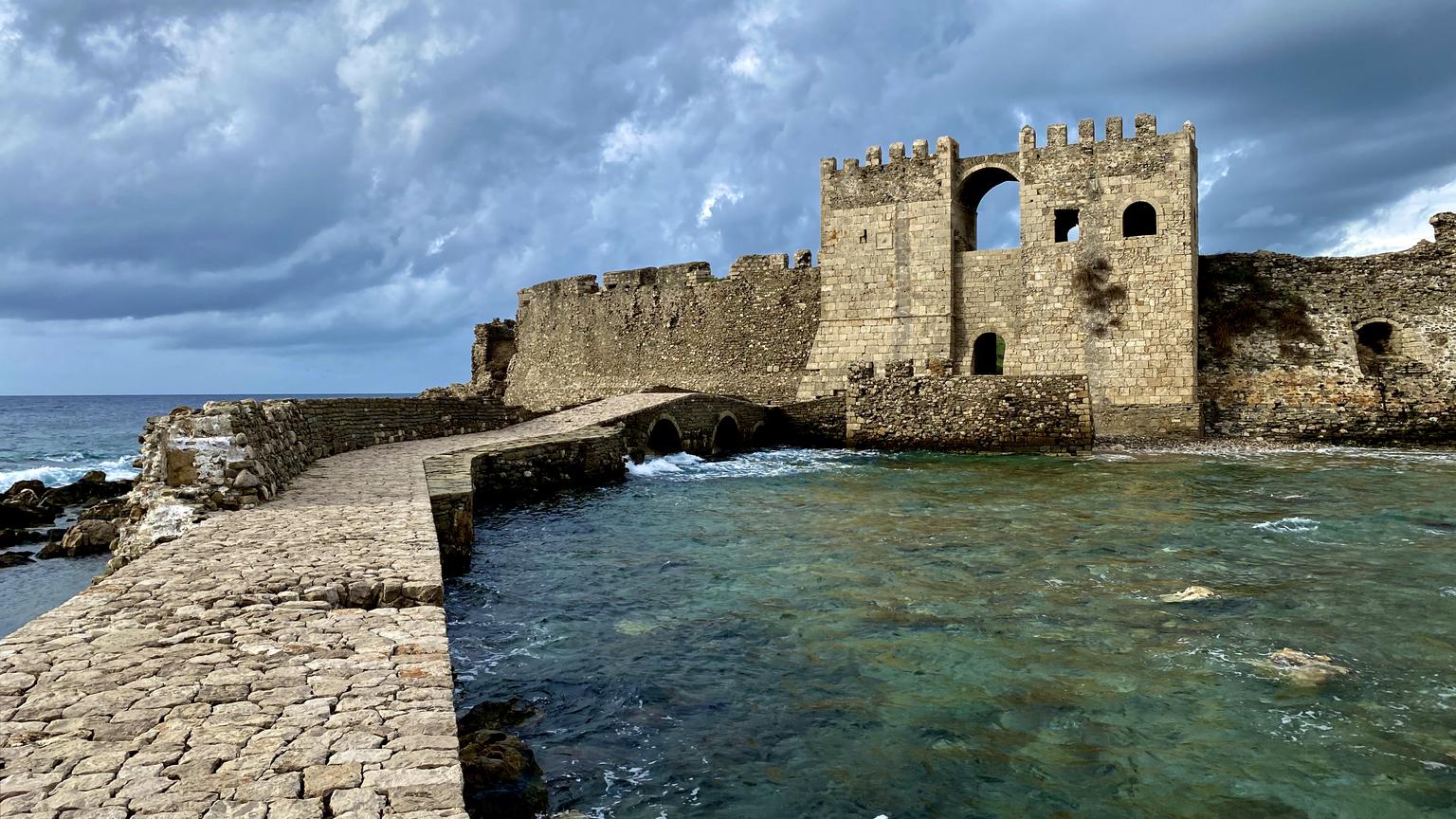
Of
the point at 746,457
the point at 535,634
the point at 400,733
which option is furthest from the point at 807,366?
the point at 400,733

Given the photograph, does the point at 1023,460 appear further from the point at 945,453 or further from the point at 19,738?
the point at 19,738

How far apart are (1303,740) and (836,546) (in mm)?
6083

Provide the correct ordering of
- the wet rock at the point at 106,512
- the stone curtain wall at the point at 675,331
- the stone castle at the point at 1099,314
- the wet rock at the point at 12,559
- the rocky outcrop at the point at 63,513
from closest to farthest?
the wet rock at the point at 12,559 < the rocky outcrop at the point at 63,513 < the wet rock at the point at 106,512 < the stone castle at the point at 1099,314 < the stone curtain wall at the point at 675,331

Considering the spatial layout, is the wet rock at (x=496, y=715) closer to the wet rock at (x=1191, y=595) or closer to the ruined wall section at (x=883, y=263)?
the wet rock at (x=1191, y=595)

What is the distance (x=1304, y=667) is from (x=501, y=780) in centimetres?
557

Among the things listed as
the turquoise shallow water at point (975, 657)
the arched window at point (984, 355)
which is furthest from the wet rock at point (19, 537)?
the arched window at point (984, 355)

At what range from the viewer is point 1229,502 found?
13477mm

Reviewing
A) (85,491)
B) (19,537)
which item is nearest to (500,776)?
(19,537)

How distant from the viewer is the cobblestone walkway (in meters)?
2.89

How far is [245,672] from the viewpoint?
403cm

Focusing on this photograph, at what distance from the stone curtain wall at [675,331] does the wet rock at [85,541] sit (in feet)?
60.8

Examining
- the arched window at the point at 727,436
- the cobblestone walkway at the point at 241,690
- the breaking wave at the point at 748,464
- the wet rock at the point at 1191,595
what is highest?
the arched window at the point at 727,436

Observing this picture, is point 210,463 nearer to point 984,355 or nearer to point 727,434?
point 727,434

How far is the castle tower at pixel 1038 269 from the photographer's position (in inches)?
894
